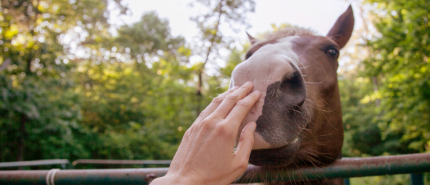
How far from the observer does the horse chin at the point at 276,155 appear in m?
1.07

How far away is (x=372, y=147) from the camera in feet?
62.3

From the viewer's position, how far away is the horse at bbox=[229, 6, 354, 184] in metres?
1.03

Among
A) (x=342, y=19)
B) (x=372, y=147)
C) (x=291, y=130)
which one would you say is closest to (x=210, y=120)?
(x=291, y=130)

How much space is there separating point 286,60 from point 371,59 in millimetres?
8303

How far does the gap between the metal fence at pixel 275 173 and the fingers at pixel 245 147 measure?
0.56 meters

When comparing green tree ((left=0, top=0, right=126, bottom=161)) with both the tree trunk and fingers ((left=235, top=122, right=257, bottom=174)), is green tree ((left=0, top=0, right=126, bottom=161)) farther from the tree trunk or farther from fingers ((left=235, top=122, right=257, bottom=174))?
fingers ((left=235, top=122, right=257, bottom=174))

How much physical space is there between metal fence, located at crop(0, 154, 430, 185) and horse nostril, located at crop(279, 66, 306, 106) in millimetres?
482

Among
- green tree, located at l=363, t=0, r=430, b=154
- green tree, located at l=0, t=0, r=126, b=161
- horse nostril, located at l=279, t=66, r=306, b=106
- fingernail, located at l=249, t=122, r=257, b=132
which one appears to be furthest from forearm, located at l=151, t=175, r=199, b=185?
green tree, located at l=0, t=0, r=126, b=161

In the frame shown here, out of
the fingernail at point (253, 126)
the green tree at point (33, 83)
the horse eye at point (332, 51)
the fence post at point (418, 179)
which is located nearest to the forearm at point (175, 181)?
the fingernail at point (253, 126)

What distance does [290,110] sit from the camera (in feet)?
3.67

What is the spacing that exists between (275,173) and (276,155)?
0.33 m

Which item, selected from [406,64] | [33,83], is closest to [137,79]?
[33,83]

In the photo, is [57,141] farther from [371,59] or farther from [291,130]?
[371,59]

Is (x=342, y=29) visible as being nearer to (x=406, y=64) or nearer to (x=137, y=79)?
(x=406, y=64)
